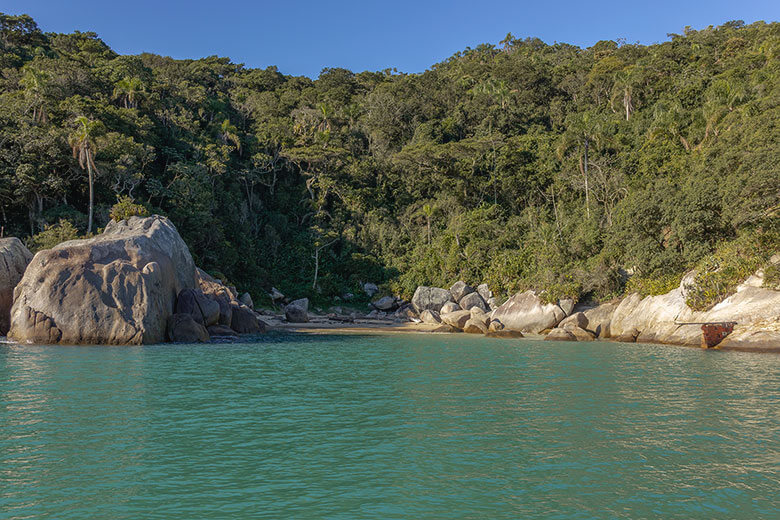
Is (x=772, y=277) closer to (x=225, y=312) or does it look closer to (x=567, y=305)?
(x=567, y=305)

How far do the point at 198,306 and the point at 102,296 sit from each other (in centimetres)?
518

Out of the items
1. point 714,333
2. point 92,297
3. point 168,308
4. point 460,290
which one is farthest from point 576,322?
point 92,297

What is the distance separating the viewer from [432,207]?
50.9 meters

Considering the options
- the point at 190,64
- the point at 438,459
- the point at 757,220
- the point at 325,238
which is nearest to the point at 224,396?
the point at 438,459

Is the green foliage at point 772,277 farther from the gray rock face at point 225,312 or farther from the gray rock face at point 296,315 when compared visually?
the gray rock face at point 296,315

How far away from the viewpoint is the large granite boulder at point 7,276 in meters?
24.8

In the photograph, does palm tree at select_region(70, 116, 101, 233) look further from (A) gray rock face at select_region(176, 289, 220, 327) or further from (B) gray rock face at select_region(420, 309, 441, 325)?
(B) gray rock face at select_region(420, 309, 441, 325)

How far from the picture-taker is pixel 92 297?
2283 cm

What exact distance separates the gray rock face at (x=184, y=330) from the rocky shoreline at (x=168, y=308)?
5cm

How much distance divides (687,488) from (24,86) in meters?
48.5

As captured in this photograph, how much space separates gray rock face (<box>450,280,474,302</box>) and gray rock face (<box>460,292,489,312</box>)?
1053 millimetres

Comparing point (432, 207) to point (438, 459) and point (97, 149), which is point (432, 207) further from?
point (438, 459)

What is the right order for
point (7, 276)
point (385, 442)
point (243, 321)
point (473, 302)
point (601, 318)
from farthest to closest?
point (473, 302), point (601, 318), point (243, 321), point (7, 276), point (385, 442)

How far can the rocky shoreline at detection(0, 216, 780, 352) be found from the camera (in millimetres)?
22453
